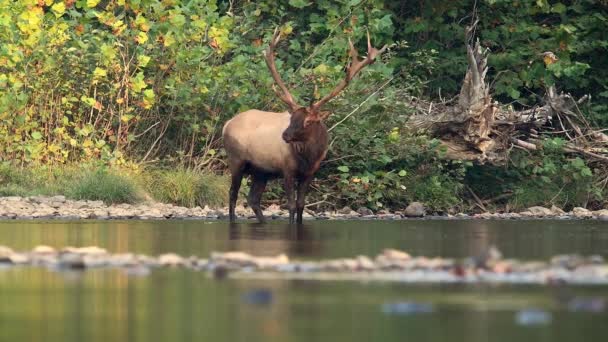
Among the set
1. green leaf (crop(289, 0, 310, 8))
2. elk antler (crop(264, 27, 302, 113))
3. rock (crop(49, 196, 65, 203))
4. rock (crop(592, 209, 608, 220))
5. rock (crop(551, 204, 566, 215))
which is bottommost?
rock (crop(592, 209, 608, 220))

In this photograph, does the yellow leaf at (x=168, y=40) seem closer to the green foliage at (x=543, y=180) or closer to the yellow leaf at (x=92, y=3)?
the yellow leaf at (x=92, y=3)

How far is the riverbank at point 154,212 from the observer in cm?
1967

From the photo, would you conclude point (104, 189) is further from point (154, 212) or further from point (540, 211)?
point (540, 211)

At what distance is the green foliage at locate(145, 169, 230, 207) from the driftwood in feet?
11.5

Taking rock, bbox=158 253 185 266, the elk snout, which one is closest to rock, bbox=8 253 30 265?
rock, bbox=158 253 185 266

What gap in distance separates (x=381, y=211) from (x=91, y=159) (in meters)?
4.11

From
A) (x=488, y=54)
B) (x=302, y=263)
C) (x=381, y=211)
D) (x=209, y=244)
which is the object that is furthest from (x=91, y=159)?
(x=302, y=263)

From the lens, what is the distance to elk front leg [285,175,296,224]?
62.3 feet

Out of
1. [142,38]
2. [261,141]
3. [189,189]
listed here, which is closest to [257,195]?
[261,141]

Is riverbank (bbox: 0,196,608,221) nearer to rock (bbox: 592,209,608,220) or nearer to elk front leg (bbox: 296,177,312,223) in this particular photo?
rock (bbox: 592,209,608,220)

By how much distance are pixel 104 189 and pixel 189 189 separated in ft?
3.98

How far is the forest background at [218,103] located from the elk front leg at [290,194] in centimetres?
254

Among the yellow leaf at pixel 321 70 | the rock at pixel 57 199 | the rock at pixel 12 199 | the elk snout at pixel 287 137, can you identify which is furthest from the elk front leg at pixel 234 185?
the yellow leaf at pixel 321 70

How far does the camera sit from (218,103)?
23.0 m
